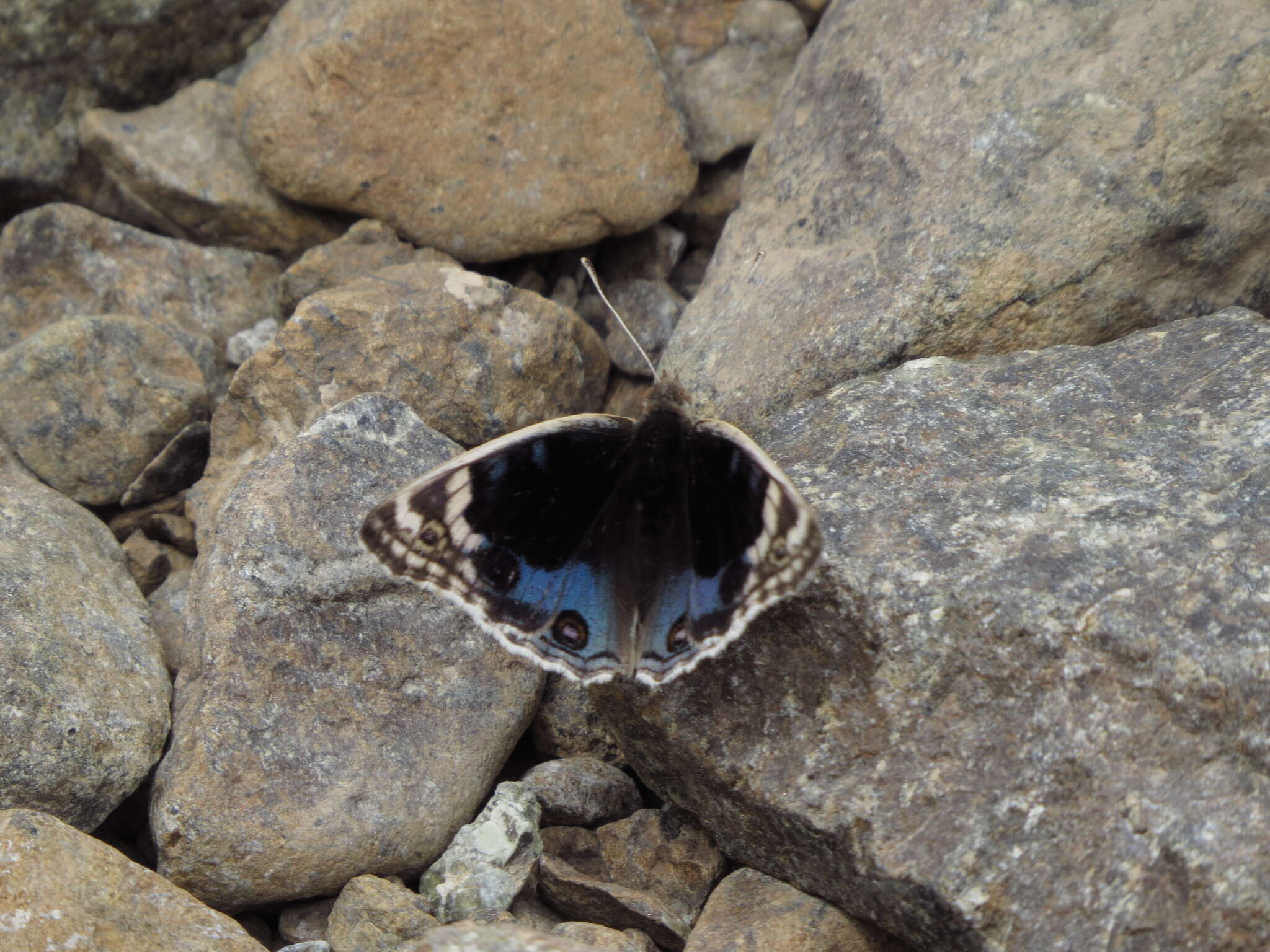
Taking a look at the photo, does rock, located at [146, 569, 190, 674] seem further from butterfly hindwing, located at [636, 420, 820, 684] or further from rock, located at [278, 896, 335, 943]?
butterfly hindwing, located at [636, 420, 820, 684]

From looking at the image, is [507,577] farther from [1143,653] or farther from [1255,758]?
[1255,758]

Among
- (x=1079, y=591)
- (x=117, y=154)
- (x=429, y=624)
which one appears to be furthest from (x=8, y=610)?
(x=1079, y=591)

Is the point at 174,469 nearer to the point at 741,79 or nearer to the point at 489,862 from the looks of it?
the point at 489,862

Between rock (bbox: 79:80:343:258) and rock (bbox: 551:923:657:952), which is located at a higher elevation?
rock (bbox: 79:80:343:258)

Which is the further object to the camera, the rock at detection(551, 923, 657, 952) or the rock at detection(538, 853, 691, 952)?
the rock at detection(538, 853, 691, 952)

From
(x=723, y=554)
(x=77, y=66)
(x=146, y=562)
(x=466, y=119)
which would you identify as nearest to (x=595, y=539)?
(x=723, y=554)

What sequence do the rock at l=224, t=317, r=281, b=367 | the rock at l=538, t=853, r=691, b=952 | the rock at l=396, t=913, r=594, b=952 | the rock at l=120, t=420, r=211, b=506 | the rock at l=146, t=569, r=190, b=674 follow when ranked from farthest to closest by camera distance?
the rock at l=224, t=317, r=281, b=367
the rock at l=120, t=420, r=211, b=506
the rock at l=146, t=569, r=190, b=674
the rock at l=538, t=853, r=691, b=952
the rock at l=396, t=913, r=594, b=952

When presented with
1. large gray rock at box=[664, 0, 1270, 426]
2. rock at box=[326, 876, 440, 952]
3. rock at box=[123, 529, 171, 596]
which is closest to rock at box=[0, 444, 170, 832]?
rock at box=[123, 529, 171, 596]

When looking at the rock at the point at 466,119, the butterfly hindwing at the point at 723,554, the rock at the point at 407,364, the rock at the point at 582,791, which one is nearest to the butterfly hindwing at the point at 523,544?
the butterfly hindwing at the point at 723,554
